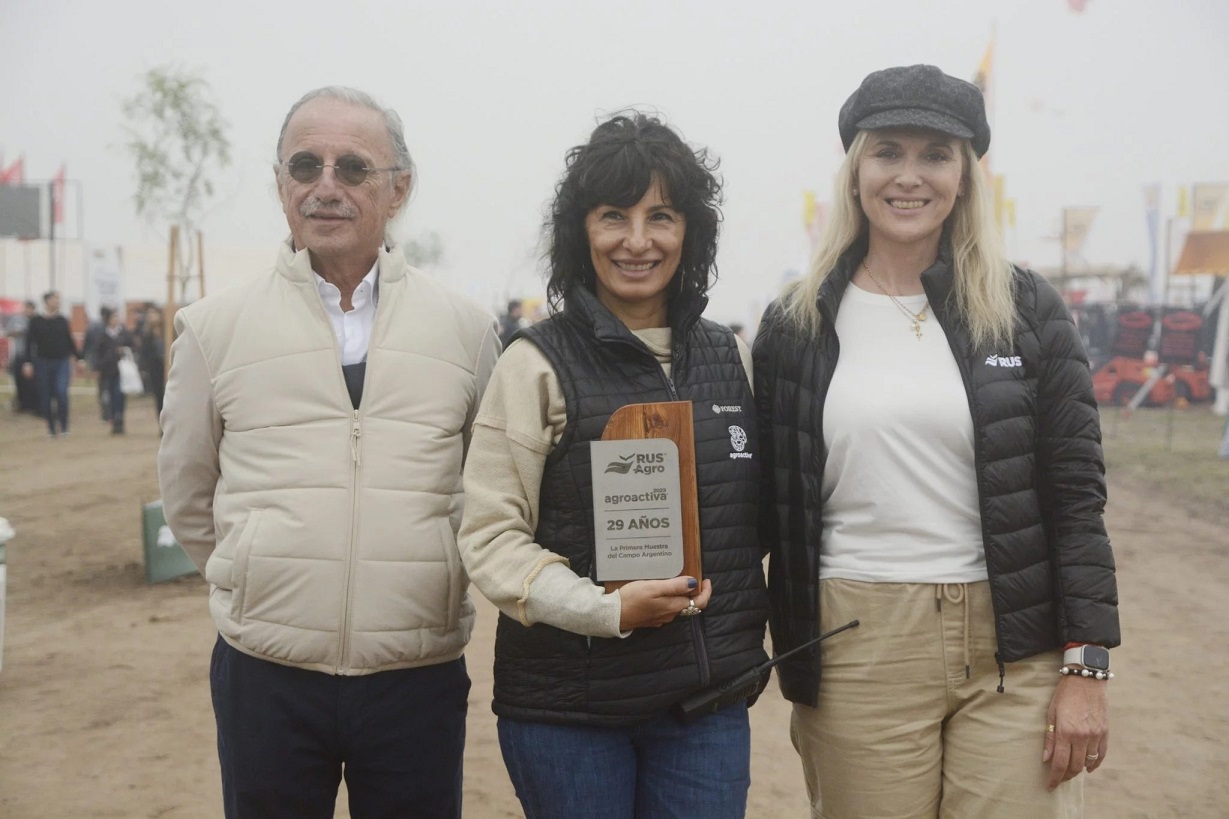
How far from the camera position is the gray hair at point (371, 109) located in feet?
7.73

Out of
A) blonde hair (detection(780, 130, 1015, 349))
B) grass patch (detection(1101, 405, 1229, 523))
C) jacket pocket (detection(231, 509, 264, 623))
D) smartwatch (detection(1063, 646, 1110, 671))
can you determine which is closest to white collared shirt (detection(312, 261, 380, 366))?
jacket pocket (detection(231, 509, 264, 623))

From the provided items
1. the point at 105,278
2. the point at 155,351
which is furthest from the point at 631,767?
the point at 105,278

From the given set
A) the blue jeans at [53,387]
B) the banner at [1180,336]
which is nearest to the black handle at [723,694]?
the blue jeans at [53,387]

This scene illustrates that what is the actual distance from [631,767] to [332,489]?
83 cm

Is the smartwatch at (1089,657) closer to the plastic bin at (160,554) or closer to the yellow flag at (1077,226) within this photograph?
the plastic bin at (160,554)

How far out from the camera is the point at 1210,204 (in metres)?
20.6

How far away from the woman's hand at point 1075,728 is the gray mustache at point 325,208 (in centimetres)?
179

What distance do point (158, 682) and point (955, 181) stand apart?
486cm

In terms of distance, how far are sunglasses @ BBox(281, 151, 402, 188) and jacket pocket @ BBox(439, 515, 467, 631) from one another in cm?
76

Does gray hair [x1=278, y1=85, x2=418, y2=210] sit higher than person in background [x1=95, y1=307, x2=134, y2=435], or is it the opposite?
gray hair [x1=278, y1=85, x2=418, y2=210]

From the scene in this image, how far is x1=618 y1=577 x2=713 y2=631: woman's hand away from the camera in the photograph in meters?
1.95

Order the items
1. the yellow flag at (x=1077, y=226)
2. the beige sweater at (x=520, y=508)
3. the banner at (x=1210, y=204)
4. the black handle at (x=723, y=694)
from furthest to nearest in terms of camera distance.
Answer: the yellow flag at (x=1077, y=226)
the banner at (x=1210, y=204)
the black handle at (x=723, y=694)
the beige sweater at (x=520, y=508)

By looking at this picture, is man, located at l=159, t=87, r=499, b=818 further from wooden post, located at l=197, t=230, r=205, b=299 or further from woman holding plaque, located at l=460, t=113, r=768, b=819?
wooden post, located at l=197, t=230, r=205, b=299

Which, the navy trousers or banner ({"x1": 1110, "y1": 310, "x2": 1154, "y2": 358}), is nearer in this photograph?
the navy trousers
